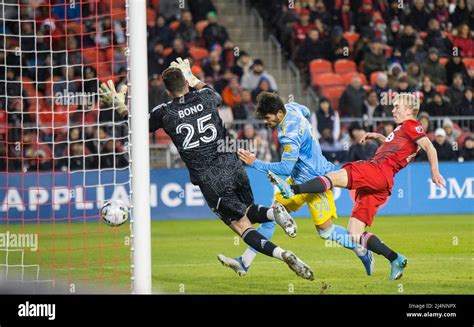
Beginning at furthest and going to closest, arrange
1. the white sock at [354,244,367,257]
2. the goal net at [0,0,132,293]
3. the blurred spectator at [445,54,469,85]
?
the blurred spectator at [445,54,469,85] < the goal net at [0,0,132,293] < the white sock at [354,244,367,257]

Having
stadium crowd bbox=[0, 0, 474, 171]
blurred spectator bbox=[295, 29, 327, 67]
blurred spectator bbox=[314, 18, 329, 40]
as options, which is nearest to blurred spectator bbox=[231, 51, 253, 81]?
stadium crowd bbox=[0, 0, 474, 171]

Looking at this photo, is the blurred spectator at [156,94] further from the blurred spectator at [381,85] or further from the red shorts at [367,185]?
the red shorts at [367,185]

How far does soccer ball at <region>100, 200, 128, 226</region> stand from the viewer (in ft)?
31.2

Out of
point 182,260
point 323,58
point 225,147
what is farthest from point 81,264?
point 323,58

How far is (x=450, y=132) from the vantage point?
16062 millimetres

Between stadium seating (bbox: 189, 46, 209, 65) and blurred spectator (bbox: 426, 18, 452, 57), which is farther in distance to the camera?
blurred spectator (bbox: 426, 18, 452, 57)

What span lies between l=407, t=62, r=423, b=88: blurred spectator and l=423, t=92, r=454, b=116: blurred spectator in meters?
0.45

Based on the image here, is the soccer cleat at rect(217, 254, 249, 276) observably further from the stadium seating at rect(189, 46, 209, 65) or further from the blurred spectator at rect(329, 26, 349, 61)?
the blurred spectator at rect(329, 26, 349, 61)

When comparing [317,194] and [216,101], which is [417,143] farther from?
[216,101]

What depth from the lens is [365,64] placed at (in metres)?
17.7

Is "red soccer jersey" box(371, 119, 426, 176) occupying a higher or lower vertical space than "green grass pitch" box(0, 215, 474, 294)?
higher

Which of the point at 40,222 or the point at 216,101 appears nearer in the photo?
the point at 216,101

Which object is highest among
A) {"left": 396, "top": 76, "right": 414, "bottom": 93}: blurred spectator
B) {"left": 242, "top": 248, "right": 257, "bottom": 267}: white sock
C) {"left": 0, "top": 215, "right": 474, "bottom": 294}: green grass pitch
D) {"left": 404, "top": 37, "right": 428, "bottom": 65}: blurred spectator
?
{"left": 404, "top": 37, "right": 428, "bottom": 65}: blurred spectator
